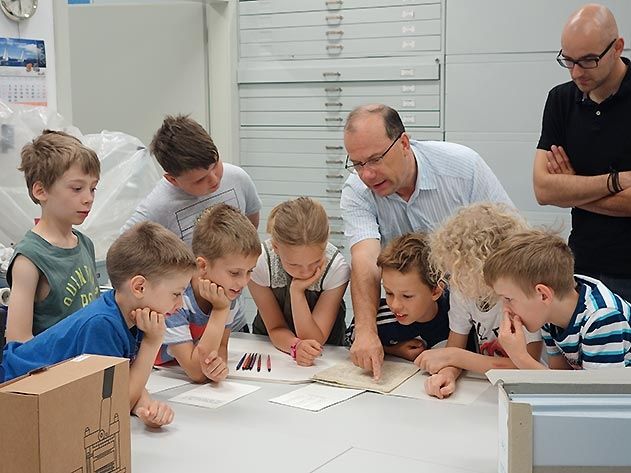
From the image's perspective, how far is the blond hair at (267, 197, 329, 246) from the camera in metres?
2.23

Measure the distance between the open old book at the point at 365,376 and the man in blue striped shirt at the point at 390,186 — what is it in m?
0.18

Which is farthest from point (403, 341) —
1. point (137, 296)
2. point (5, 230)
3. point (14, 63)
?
point (14, 63)

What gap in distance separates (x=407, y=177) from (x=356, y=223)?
0.21m

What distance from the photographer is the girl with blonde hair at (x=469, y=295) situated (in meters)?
2.01

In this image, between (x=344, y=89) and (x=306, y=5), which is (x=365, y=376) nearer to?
(x=344, y=89)

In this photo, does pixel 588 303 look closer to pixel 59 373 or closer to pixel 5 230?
pixel 59 373

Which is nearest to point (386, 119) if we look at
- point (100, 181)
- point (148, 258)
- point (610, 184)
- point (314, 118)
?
point (610, 184)

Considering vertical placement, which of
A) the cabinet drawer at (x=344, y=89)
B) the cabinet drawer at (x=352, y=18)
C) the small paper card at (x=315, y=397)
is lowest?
the small paper card at (x=315, y=397)

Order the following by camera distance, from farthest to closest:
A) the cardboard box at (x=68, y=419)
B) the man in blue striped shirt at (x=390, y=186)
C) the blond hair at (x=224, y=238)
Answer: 1. the man in blue striped shirt at (x=390, y=186)
2. the blond hair at (x=224, y=238)
3. the cardboard box at (x=68, y=419)

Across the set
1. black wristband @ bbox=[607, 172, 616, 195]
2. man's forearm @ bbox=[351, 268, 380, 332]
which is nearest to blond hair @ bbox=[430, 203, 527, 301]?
man's forearm @ bbox=[351, 268, 380, 332]

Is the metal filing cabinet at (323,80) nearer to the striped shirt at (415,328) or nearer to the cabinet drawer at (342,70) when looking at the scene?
the cabinet drawer at (342,70)

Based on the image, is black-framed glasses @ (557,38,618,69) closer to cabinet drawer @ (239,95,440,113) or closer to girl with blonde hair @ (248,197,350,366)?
girl with blonde hair @ (248,197,350,366)

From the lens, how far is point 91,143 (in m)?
3.48

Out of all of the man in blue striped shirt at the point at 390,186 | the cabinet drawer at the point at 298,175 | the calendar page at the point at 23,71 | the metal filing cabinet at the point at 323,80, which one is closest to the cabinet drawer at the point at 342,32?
the metal filing cabinet at the point at 323,80
